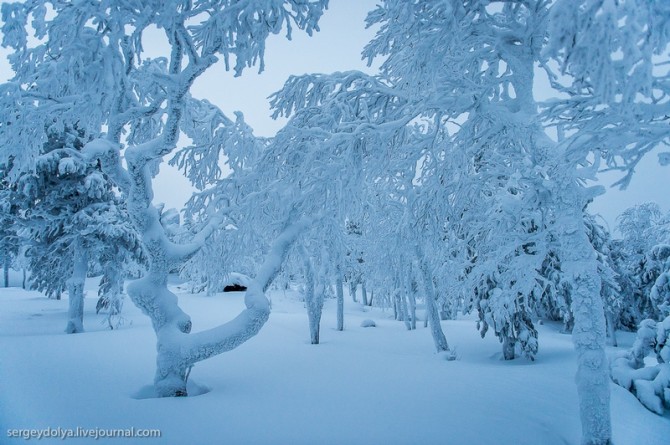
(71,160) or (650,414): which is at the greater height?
(71,160)

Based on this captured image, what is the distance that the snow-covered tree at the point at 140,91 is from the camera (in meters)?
4.39

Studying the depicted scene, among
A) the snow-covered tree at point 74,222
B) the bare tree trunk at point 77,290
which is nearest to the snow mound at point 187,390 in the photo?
the snow-covered tree at point 74,222

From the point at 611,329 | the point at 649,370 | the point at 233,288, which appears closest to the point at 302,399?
the point at 649,370

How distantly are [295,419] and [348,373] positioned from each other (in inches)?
127

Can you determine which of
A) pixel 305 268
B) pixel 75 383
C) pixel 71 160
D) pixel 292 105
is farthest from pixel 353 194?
pixel 71 160

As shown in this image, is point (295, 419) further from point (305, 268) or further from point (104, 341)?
point (305, 268)

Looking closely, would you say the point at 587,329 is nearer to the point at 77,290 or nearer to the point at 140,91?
the point at 140,91

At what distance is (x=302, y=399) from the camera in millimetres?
5426

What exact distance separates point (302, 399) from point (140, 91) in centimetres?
657

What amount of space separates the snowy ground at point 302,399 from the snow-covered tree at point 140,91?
1.07 m

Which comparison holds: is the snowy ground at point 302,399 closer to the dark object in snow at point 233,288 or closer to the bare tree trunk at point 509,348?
the bare tree trunk at point 509,348

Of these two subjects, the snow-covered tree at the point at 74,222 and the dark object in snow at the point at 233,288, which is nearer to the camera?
the snow-covered tree at the point at 74,222

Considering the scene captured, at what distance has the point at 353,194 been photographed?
20.0 ft

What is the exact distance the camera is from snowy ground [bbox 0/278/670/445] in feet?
13.4
